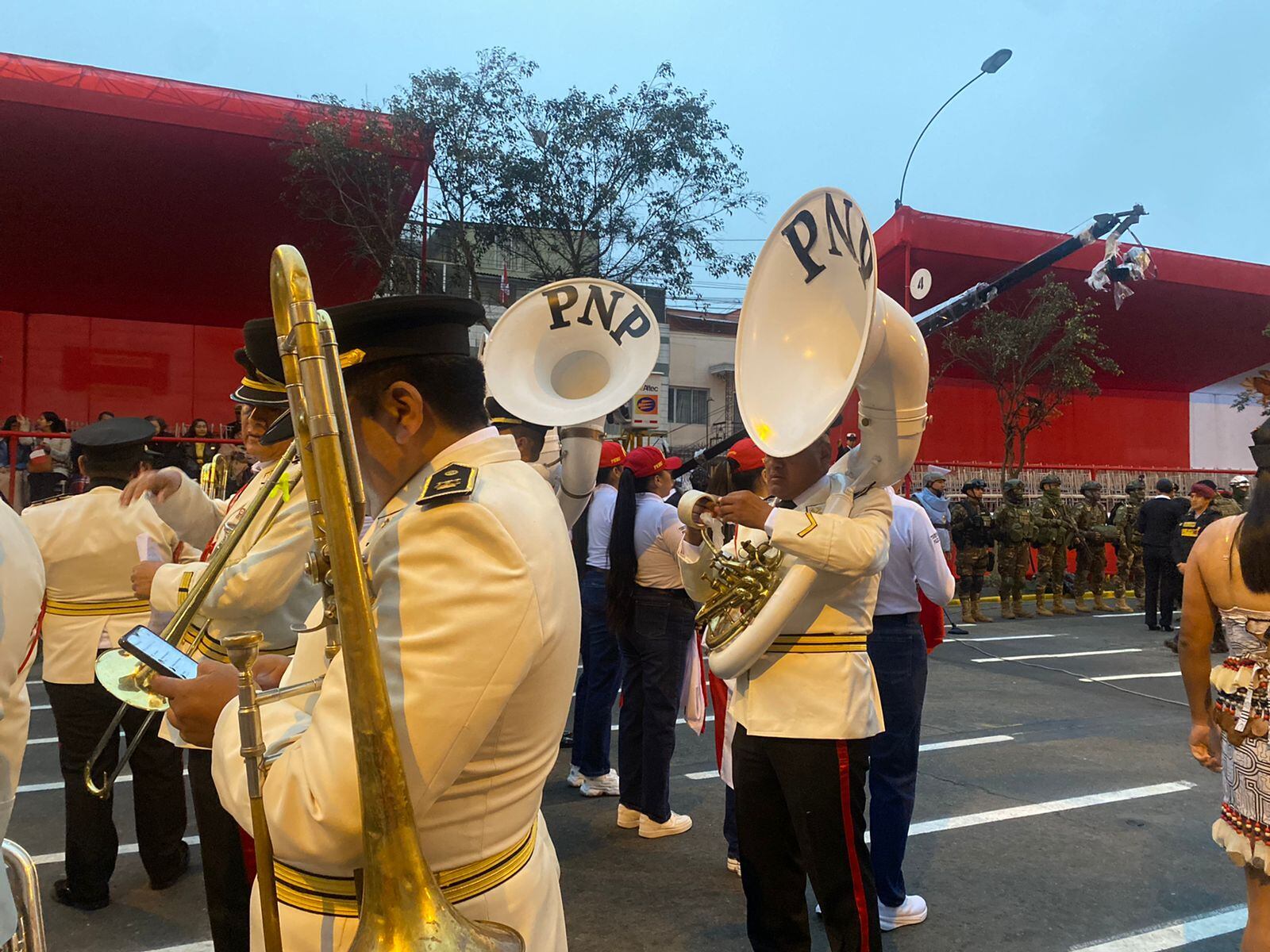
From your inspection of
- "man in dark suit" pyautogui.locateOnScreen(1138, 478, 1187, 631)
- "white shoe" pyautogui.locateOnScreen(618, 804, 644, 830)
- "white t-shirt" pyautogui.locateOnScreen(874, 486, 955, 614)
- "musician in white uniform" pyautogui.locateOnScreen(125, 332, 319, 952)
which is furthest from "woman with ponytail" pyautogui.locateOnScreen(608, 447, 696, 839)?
"man in dark suit" pyautogui.locateOnScreen(1138, 478, 1187, 631)

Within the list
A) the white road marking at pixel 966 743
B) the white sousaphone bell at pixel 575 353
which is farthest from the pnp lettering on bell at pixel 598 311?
the white road marking at pixel 966 743

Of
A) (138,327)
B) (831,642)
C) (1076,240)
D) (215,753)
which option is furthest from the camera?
(138,327)

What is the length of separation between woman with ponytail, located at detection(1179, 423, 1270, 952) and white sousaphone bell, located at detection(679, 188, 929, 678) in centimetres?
103

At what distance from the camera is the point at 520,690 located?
51.9 inches

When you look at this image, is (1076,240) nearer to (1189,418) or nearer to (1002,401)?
(1002,401)

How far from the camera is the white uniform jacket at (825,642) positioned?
2.57 meters

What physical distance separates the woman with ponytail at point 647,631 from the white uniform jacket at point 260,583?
2.20 m

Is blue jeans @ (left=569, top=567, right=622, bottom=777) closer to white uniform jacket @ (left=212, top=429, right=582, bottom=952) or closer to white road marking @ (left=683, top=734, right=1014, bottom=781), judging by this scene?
white road marking @ (left=683, top=734, right=1014, bottom=781)

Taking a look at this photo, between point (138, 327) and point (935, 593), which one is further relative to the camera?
point (138, 327)

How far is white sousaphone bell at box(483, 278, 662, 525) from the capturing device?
4543mm

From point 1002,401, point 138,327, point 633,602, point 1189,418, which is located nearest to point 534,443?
point 633,602

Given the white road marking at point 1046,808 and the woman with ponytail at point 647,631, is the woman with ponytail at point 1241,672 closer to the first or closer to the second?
the white road marking at point 1046,808

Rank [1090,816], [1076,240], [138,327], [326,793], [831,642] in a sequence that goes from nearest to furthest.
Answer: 1. [326,793]
2. [831,642]
3. [1090,816]
4. [1076,240]
5. [138,327]

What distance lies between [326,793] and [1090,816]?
477 centimetres
